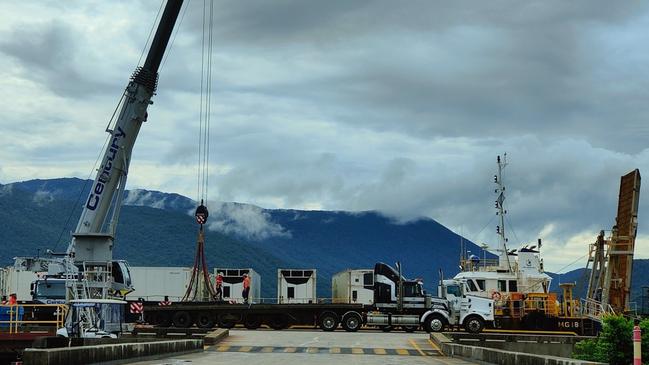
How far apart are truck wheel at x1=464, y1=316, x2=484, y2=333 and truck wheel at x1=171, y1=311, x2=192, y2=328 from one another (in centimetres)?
1684

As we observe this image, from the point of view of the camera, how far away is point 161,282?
71375mm

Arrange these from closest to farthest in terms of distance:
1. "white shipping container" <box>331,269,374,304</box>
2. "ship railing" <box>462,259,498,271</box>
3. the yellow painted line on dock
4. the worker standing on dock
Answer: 1. the yellow painted line on dock
2. "ship railing" <box>462,259,498,271</box>
3. "white shipping container" <box>331,269,374,304</box>
4. the worker standing on dock

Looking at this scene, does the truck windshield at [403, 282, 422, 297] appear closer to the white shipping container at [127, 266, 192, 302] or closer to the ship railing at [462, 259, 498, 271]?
the ship railing at [462, 259, 498, 271]

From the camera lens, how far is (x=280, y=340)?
4256 cm

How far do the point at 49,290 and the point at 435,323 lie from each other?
21421 mm

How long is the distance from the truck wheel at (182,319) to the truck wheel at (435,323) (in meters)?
14.6

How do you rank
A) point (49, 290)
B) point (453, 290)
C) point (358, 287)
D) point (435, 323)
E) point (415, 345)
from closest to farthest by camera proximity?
point (415, 345)
point (49, 290)
point (435, 323)
point (453, 290)
point (358, 287)

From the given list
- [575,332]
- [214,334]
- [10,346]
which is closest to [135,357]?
[10,346]

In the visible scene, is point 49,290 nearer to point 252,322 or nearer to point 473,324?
point 252,322

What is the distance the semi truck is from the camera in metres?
53.3

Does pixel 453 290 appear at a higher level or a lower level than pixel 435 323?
higher

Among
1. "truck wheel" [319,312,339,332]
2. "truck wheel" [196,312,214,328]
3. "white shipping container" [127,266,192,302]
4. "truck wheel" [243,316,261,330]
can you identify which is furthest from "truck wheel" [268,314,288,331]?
"white shipping container" [127,266,192,302]

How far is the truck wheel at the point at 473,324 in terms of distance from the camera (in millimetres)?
52625

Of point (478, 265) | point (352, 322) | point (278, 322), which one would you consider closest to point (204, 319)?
point (278, 322)
